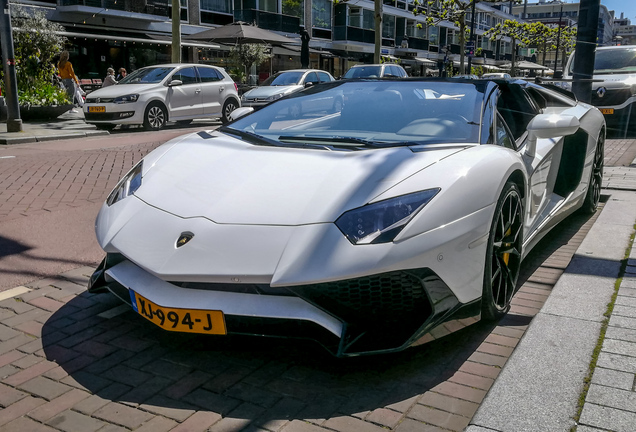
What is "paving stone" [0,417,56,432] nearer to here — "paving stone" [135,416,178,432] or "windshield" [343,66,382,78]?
"paving stone" [135,416,178,432]

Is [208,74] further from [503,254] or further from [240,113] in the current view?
[503,254]

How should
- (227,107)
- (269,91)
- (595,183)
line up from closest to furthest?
(595,183) → (227,107) → (269,91)

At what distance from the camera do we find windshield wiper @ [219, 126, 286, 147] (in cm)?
329

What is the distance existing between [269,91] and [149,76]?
3.62 metres

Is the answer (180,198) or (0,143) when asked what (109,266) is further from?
(0,143)

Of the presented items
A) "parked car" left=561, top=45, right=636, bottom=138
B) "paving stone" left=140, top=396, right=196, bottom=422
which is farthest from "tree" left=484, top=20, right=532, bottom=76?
"paving stone" left=140, top=396, right=196, bottom=422

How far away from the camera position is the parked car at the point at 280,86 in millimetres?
16609

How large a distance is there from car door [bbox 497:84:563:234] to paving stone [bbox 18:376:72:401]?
2504 millimetres

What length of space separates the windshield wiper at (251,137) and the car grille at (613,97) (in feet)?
33.9

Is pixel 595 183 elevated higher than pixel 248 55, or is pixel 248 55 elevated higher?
pixel 248 55

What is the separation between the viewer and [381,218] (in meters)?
2.48

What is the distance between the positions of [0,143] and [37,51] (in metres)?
4.66

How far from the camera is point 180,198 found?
9.23 feet

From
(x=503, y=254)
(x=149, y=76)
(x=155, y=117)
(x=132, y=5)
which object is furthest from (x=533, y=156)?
(x=132, y=5)
